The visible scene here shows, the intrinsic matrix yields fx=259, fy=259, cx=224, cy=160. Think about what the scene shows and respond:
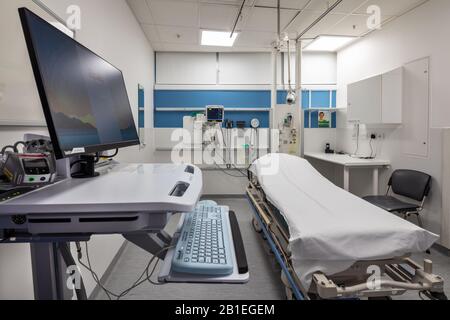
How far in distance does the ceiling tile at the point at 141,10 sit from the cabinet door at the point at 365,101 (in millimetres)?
3176

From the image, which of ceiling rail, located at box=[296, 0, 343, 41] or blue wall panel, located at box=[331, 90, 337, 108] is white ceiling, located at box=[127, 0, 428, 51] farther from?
blue wall panel, located at box=[331, 90, 337, 108]

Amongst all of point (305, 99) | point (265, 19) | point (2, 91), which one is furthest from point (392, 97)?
point (2, 91)

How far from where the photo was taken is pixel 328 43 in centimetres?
459

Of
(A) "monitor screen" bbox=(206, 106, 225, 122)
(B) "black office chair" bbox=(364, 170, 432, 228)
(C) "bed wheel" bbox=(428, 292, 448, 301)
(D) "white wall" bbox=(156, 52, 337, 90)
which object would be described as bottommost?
(C) "bed wheel" bbox=(428, 292, 448, 301)

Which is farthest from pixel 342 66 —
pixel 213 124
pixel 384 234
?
pixel 384 234

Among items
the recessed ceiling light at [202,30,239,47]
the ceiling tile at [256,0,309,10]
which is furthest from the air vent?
the recessed ceiling light at [202,30,239,47]

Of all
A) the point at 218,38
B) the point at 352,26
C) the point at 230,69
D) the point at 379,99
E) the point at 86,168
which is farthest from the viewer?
the point at 230,69

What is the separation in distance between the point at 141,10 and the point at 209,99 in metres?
2.03

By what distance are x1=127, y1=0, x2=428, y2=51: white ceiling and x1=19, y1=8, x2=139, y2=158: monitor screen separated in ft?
8.25

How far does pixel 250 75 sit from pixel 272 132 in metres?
1.31

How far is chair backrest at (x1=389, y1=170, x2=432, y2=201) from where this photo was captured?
118 inches

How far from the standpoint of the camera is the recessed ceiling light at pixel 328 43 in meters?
4.33

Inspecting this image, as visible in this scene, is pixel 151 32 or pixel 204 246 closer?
pixel 204 246

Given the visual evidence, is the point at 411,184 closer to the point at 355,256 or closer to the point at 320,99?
the point at 355,256
